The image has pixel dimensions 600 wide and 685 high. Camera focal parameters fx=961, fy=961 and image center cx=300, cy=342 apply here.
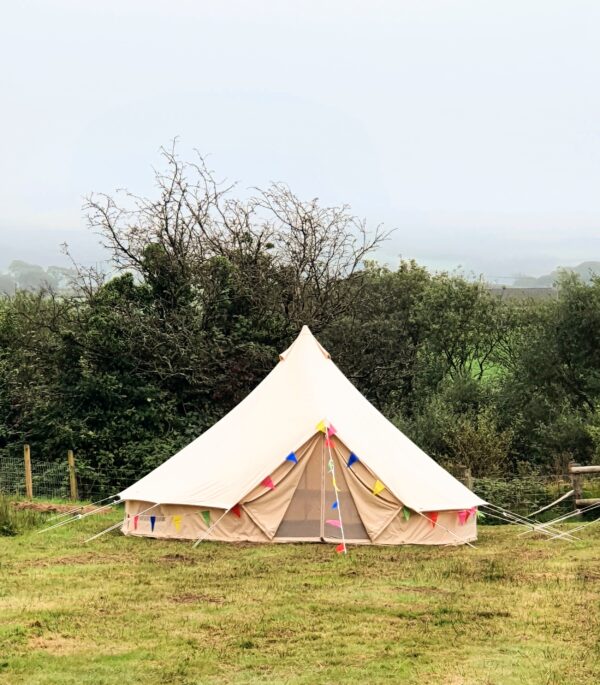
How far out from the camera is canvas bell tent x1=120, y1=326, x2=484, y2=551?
12.4 m

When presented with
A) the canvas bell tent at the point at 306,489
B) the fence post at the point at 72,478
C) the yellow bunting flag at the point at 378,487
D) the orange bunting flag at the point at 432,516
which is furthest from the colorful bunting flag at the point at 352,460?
the fence post at the point at 72,478

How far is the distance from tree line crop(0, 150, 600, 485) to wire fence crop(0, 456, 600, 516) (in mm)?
375

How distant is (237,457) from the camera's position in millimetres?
12938

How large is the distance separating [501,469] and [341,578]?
13.5 m

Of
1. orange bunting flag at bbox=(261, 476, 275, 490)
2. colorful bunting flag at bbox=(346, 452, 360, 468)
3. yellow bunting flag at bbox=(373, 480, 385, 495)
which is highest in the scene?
colorful bunting flag at bbox=(346, 452, 360, 468)

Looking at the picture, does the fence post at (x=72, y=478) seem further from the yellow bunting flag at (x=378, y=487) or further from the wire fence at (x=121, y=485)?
the yellow bunting flag at (x=378, y=487)

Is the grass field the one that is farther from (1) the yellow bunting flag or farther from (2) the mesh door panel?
(1) the yellow bunting flag

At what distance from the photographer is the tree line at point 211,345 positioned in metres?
20.9

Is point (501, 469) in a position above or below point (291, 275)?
below

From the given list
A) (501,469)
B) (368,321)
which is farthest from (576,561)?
(368,321)

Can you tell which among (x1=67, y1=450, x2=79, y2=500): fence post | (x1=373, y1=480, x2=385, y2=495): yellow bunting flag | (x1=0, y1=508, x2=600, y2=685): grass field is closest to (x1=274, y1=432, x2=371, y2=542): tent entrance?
(x1=373, y1=480, x2=385, y2=495): yellow bunting flag

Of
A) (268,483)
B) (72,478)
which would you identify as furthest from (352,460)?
(72,478)

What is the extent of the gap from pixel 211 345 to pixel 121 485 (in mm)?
3806

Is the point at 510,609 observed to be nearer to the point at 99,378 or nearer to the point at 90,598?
the point at 90,598
